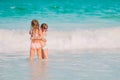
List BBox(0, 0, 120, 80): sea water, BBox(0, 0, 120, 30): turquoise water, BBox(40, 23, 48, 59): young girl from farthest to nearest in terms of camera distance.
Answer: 1. BBox(0, 0, 120, 30): turquoise water
2. BBox(40, 23, 48, 59): young girl
3. BBox(0, 0, 120, 80): sea water

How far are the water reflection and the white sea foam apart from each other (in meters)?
2.51

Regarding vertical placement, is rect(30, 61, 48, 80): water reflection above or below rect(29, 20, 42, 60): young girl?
below

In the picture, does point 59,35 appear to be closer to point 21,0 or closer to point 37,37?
point 37,37

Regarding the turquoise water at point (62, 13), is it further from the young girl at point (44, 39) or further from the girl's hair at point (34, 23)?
the girl's hair at point (34, 23)

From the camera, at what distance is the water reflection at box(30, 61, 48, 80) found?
362 inches

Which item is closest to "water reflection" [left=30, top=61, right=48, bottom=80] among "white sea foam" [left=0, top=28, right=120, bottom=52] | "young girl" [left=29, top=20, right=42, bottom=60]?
"young girl" [left=29, top=20, right=42, bottom=60]

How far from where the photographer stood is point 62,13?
23.5 meters

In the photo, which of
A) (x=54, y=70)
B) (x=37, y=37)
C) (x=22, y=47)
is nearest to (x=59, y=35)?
(x=22, y=47)

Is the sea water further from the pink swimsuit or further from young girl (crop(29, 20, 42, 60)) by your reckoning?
the pink swimsuit

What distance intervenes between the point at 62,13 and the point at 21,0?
5990 mm

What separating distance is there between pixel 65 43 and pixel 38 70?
436 cm

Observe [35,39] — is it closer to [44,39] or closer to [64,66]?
[44,39]

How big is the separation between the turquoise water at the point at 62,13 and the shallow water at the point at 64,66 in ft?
18.2

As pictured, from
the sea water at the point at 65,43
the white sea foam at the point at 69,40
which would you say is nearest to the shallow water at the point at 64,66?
the sea water at the point at 65,43
